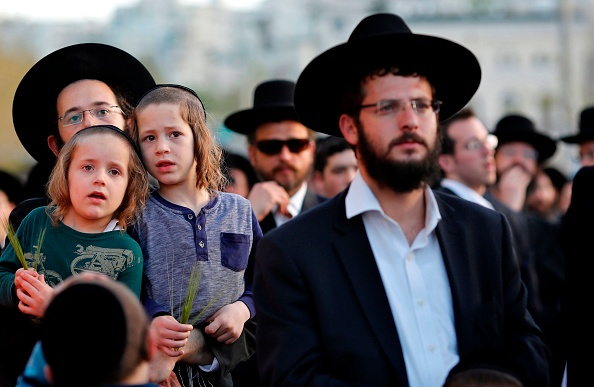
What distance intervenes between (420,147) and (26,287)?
69.9 inches

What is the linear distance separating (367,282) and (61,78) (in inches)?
90.5

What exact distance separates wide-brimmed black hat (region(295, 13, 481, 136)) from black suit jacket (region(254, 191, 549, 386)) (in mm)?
614

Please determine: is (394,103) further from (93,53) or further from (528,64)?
(528,64)

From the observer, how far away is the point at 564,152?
6050 centimetres

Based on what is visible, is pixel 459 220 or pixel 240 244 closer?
pixel 459 220

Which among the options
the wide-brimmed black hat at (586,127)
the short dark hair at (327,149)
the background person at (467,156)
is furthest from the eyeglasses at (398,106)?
the wide-brimmed black hat at (586,127)

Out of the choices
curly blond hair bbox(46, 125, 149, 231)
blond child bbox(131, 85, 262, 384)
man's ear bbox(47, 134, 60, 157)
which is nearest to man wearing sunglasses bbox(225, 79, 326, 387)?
man's ear bbox(47, 134, 60, 157)

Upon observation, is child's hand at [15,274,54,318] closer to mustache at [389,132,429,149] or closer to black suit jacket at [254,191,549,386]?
black suit jacket at [254,191,549,386]

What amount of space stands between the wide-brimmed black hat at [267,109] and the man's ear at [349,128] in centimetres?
292

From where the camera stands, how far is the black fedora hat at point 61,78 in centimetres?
554

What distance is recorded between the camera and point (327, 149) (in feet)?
29.4

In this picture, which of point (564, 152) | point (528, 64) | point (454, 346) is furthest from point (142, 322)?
point (528, 64)

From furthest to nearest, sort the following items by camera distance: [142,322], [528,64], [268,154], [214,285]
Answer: [528,64], [268,154], [214,285], [142,322]

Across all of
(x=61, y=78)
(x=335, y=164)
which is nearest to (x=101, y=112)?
(x=61, y=78)
